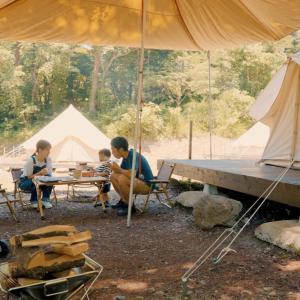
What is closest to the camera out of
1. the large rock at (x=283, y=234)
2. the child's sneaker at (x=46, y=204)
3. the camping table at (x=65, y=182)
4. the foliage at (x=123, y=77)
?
the large rock at (x=283, y=234)

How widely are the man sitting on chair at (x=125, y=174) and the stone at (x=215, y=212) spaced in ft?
2.82

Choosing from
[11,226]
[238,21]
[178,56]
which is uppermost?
[178,56]

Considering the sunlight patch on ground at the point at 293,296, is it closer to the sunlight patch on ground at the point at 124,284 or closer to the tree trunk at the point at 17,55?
the sunlight patch on ground at the point at 124,284

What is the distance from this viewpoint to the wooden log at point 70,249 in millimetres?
2443

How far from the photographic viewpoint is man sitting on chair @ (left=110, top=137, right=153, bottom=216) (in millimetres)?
5559

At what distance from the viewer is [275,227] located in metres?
4.39

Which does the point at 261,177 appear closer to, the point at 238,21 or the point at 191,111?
the point at 238,21

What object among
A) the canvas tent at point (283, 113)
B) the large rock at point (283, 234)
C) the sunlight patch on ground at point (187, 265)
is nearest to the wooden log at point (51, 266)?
the sunlight patch on ground at point (187, 265)

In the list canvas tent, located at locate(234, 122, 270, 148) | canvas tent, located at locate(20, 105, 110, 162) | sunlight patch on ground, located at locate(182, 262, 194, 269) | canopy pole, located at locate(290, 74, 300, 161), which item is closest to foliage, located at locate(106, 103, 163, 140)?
canvas tent, located at locate(234, 122, 270, 148)

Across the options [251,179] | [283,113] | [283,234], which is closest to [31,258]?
[283,234]

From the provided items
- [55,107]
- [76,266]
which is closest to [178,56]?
[55,107]

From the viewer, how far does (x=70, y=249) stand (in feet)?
8.02

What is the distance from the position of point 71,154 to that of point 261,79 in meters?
15.2

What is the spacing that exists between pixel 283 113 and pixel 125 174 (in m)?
2.73
